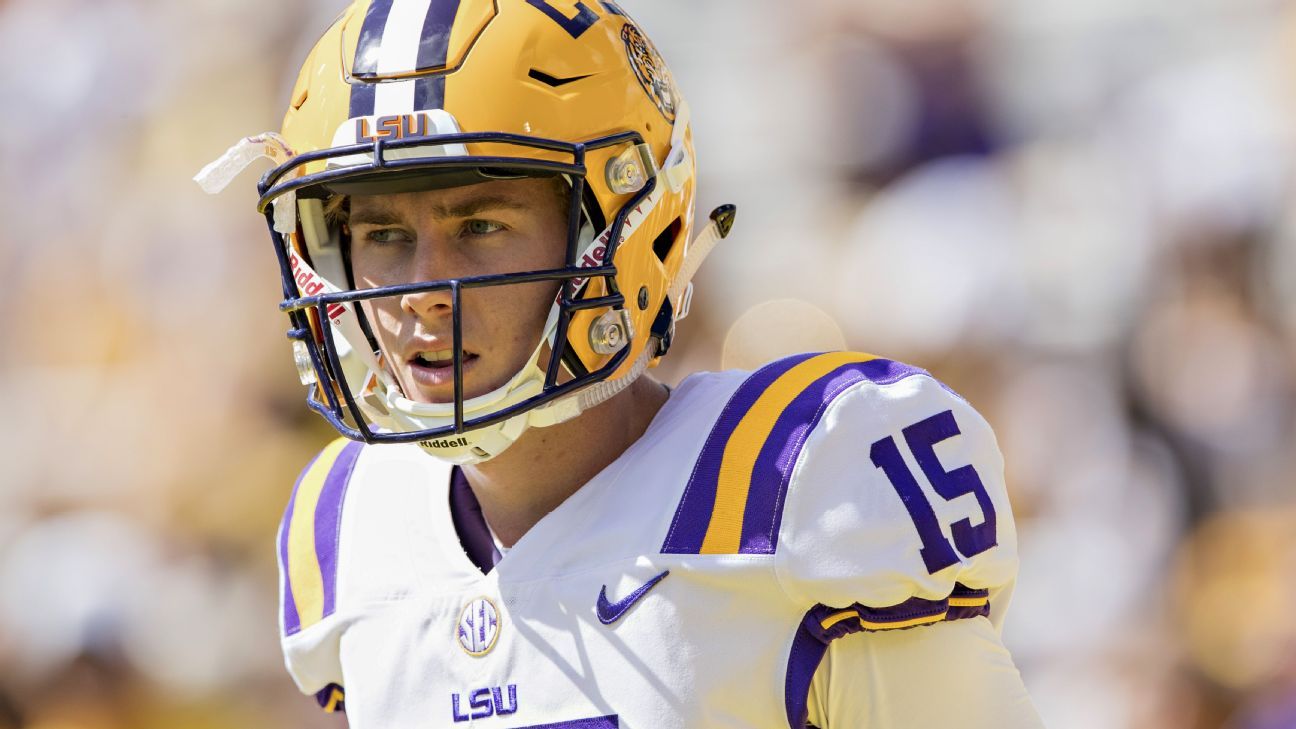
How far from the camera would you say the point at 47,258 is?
3705 mm

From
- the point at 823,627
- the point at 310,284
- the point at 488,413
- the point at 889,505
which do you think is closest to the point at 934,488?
the point at 889,505

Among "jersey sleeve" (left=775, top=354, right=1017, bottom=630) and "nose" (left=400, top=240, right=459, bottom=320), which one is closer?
"jersey sleeve" (left=775, top=354, right=1017, bottom=630)

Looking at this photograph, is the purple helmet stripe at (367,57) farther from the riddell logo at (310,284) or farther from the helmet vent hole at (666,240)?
the helmet vent hole at (666,240)

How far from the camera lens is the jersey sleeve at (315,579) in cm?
152

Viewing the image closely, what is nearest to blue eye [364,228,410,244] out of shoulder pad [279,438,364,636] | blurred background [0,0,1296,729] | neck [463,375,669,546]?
neck [463,375,669,546]

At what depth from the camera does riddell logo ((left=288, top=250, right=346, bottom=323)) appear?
54.5 inches

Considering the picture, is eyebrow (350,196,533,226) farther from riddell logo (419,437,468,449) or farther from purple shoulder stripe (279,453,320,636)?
purple shoulder stripe (279,453,320,636)

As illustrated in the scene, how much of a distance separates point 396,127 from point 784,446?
48 cm

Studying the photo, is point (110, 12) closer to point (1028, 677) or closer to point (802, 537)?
point (1028, 677)

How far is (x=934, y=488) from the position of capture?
1231 millimetres

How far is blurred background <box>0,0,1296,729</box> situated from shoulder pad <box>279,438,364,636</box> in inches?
61.6

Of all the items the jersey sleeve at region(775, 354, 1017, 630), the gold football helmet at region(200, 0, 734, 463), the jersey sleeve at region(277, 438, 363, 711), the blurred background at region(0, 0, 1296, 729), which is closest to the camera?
the jersey sleeve at region(775, 354, 1017, 630)

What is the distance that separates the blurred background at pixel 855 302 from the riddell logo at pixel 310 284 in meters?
1.90

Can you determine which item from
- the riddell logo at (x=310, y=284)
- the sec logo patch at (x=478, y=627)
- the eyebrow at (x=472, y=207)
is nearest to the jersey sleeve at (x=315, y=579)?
the sec logo patch at (x=478, y=627)
